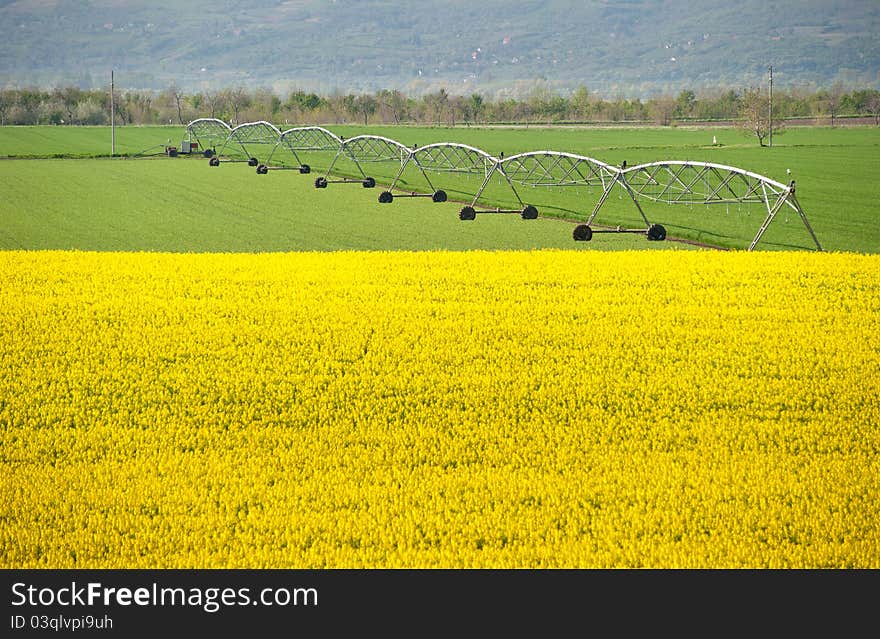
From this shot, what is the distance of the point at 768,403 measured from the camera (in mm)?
14188

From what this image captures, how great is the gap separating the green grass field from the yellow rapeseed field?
9574mm

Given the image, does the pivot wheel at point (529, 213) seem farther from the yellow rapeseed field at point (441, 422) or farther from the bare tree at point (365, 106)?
the bare tree at point (365, 106)

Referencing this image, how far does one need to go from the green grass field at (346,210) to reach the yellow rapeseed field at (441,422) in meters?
9.57

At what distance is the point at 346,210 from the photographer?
2019 inches

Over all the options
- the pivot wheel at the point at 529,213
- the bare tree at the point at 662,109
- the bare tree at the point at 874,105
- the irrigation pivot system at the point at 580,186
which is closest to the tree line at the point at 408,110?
the bare tree at the point at 662,109

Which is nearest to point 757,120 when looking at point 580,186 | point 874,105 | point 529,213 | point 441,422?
point 874,105

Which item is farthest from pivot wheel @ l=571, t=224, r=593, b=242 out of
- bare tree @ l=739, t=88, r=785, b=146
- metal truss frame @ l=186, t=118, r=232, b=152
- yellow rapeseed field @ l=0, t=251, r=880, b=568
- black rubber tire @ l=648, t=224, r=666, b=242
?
bare tree @ l=739, t=88, r=785, b=146

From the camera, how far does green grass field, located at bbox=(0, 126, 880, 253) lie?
129ft

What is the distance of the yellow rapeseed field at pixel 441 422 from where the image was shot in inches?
387

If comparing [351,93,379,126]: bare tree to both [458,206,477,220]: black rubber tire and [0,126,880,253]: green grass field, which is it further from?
[458,206,477,220]: black rubber tire

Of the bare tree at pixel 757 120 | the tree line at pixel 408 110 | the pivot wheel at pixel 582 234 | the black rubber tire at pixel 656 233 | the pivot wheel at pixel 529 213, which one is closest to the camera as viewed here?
the pivot wheel at pixel 582 234

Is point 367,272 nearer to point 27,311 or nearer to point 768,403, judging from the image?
point 27,311

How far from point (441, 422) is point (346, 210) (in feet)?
127

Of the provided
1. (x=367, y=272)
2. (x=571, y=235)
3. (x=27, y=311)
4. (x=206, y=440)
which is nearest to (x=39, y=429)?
(x=206, y=440)
